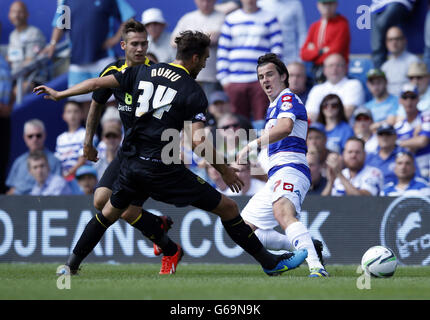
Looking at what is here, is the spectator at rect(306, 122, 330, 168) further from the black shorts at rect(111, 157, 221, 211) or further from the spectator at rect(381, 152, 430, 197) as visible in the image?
the black shorts at rect(111, 157, 221, 211)

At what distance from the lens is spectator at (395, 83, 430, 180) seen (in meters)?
11.8

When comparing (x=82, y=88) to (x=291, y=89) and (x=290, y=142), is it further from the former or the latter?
(x=291, y=89)

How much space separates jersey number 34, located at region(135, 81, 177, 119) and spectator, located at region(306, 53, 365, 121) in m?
5.67

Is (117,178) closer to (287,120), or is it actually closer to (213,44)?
(287,120)

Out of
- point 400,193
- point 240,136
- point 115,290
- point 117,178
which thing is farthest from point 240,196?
point 115,290

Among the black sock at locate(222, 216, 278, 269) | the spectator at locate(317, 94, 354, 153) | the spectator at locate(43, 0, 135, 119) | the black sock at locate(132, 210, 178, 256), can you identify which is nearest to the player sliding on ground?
the black sock at locate(222, 216, 278, 269)

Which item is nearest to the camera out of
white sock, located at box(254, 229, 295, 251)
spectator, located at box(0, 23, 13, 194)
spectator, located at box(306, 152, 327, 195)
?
white sock, located at box(254, 229, 295, 251)

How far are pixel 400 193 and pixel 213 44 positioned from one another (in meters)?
4.22

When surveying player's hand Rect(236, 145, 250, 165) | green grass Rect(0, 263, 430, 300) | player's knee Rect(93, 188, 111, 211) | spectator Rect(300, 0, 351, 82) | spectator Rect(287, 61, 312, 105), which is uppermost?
spectator Rect(300, 0, 351, 82)

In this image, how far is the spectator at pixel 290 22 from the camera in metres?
13.6

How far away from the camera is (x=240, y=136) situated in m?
11.9

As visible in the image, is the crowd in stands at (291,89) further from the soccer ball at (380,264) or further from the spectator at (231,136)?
the soccer ball at (380,264)

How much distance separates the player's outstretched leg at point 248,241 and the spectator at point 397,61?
5.93 m

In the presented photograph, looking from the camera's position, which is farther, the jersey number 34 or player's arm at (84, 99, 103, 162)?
player's arm at (84, 99, 103, 162)
